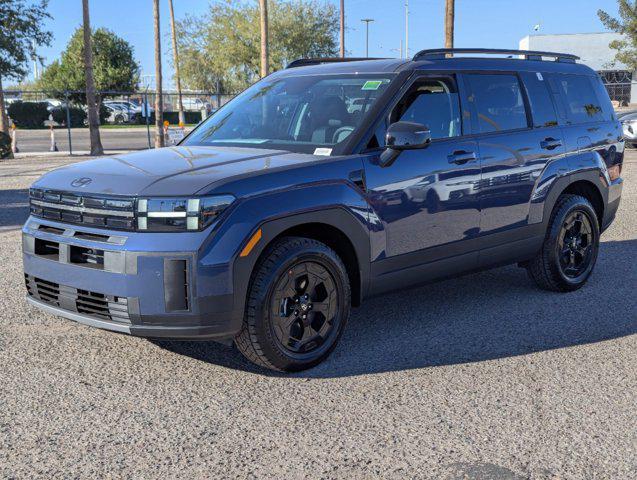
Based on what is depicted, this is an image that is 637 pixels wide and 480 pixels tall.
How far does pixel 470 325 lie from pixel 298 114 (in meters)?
2.03

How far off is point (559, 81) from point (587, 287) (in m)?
1.86

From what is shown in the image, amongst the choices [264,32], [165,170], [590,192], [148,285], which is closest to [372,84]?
[165,170]

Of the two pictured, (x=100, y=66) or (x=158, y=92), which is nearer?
(x=158, y=92)

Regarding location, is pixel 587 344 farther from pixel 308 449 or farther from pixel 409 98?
pixel 308 449

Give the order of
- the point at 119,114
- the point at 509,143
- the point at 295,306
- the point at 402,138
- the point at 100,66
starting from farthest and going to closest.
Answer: the point at 100,66 < the point at 119,114 < the point at 509,143 < the point at 402,138 < the point at 295,306

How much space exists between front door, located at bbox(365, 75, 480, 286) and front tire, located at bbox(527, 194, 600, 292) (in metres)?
1.17

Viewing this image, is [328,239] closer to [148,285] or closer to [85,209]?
[148,285]

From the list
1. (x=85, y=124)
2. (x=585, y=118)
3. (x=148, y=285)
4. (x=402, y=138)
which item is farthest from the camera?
(x=85, y=124)

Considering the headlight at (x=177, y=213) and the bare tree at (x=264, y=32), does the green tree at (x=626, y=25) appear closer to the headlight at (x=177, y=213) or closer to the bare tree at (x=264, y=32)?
the bare tree at (x=264, y=32)

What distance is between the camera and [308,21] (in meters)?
57.5

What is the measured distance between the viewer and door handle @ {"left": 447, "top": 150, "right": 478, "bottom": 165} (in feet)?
18.0

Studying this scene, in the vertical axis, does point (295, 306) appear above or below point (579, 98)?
below

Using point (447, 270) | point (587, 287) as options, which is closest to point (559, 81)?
point (587, 287)

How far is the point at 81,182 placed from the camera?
15.0 feet
